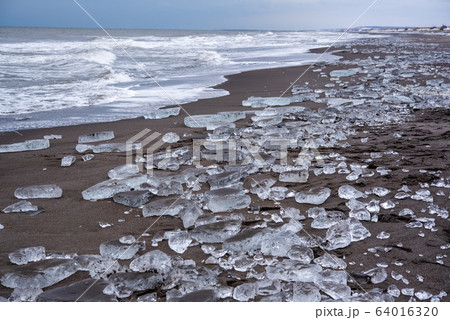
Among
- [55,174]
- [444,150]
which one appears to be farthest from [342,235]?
[55,174]

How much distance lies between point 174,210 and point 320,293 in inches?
42.0

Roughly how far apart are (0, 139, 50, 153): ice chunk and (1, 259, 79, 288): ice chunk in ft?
7.52

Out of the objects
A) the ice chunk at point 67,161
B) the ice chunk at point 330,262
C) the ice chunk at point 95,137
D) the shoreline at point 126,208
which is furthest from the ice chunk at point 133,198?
the ice chunk at point 95,137

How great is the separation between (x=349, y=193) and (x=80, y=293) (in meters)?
1.71

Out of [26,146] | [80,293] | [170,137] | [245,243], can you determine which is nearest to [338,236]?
[245,243]

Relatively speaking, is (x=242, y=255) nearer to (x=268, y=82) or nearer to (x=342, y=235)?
(x=342, y=235)

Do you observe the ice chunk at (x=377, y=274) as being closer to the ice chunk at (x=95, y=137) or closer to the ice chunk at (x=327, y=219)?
the ice chunk at (x=327, y=219)

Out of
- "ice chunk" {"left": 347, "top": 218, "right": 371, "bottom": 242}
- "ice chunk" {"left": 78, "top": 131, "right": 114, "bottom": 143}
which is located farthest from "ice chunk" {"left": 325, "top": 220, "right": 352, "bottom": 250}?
"ice chunk" {"left": 78, "top": 131, "right": 114, "bottom": 143}

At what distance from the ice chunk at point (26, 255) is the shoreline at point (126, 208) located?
1.6 inches

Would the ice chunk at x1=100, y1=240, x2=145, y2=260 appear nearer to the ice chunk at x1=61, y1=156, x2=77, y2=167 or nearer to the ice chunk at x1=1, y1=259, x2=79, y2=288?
the ice chunk at x1=1, y1=259, x2=79, y2=288

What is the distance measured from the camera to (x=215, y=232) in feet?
6.61

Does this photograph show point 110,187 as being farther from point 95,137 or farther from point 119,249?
point 95,137

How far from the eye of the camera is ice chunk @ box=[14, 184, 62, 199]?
2658 millimetres
